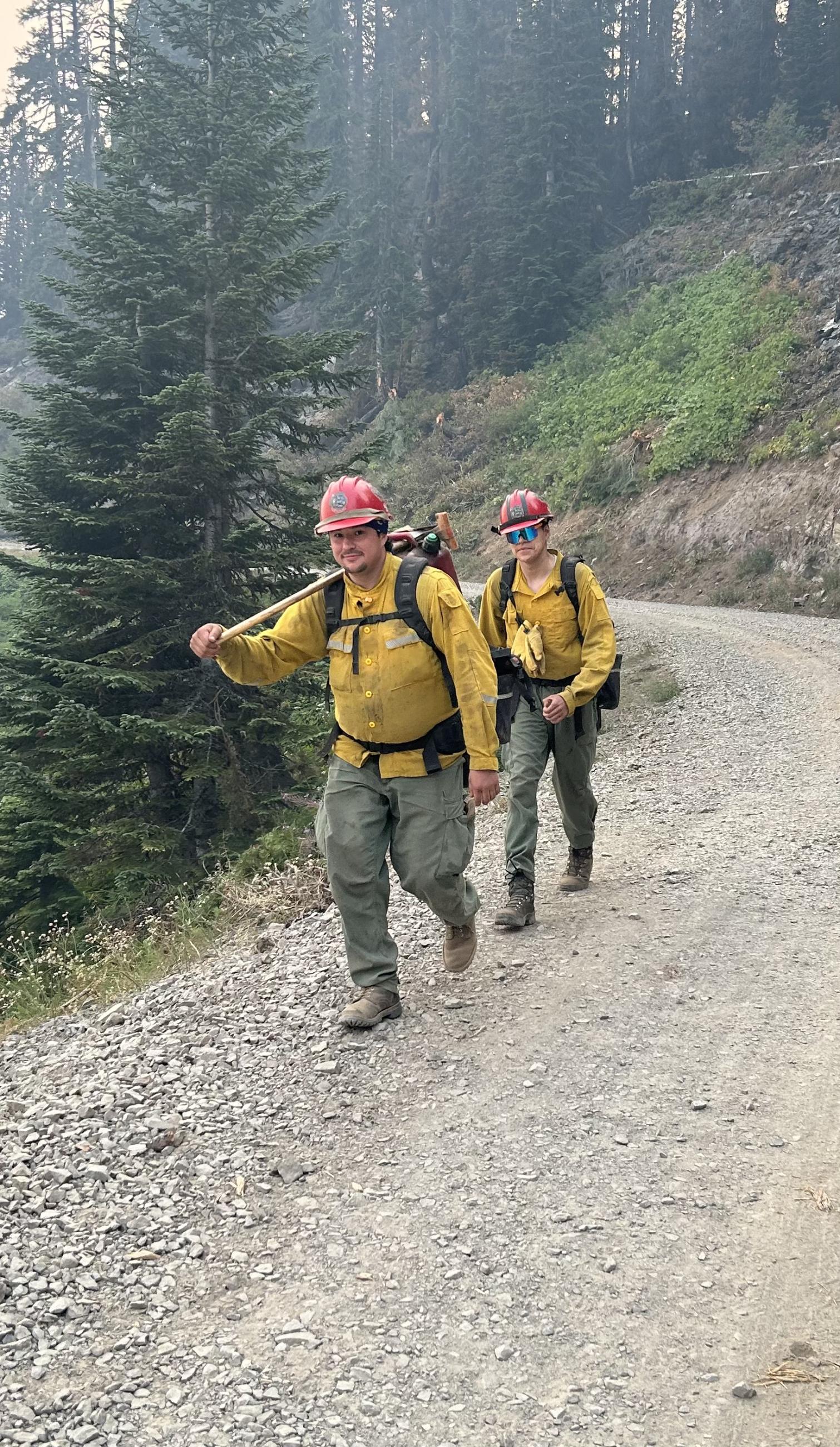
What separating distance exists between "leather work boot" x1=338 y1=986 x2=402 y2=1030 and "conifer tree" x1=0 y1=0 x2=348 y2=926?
5608mm

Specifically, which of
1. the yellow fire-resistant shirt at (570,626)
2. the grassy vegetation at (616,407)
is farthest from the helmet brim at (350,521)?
the grassy vegetation at (616,407)

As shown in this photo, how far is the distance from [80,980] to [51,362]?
303 inches

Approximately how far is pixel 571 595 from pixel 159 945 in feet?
12.4

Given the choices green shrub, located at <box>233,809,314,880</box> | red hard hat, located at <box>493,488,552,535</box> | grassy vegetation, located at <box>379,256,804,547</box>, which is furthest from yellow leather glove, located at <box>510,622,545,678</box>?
grassy vegetation, located at <box>379,256,804,547</box>

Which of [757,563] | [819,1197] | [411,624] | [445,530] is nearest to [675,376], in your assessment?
[757,563]

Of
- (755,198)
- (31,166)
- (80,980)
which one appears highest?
(31,166)

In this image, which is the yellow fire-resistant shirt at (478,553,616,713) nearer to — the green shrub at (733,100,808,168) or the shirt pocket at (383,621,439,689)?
the shirt pocket at (383,621,439,689)

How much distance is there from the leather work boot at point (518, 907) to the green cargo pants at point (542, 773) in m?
0.04

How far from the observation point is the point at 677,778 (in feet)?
31.4

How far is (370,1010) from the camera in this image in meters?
4.73

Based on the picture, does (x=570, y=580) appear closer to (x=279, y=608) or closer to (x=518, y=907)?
(x=518, y=907)

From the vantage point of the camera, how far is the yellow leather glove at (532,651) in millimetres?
6016

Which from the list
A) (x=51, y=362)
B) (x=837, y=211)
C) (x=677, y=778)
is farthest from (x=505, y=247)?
(x=677, y=778)

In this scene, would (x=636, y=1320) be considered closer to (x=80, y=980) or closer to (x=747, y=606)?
(x=80, y=980)
